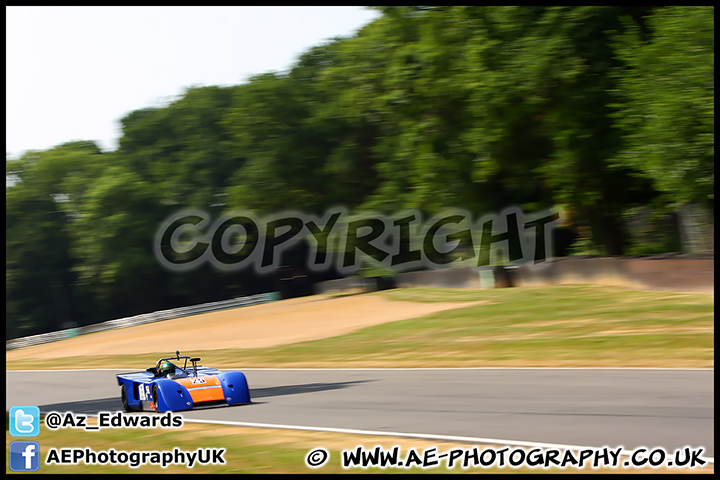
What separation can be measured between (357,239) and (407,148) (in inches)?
323

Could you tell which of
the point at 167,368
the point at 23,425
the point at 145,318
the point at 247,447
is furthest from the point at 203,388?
the point at 145,318

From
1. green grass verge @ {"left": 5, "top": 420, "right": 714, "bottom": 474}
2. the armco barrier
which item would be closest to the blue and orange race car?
green grass verge @ {"left": 5, "top": 420, "right": 714, "bottom": 474}

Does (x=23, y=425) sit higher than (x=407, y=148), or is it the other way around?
(x=407, y=148)

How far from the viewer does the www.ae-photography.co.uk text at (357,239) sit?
30281 millimetres

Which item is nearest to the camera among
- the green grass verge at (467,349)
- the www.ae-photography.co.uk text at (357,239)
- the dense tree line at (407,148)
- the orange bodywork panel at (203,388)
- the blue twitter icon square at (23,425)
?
the green grass verge at (467,349)

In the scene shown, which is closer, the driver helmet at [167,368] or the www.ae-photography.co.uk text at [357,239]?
the driver helmet at [167,368]

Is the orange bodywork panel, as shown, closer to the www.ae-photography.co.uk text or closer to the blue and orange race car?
the blue and orange race car

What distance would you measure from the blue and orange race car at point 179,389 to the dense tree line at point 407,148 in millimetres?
14108

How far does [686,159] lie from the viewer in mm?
20766

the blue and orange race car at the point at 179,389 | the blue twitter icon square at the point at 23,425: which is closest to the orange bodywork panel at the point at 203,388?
the blue and orange race car at the point at 179,389

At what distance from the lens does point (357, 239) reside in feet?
122

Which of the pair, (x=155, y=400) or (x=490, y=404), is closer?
(x=490, y=404)

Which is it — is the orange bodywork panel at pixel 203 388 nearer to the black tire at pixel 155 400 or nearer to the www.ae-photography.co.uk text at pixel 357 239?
the black tire at pixel 155 400

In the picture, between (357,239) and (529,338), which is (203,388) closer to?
(529,338)
